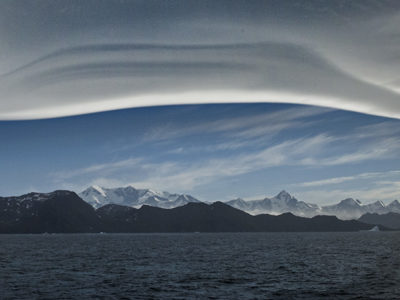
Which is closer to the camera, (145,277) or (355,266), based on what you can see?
(145,277)

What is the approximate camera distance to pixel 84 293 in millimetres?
55219

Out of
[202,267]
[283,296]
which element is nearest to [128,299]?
[283,296]

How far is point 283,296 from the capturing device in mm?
53594

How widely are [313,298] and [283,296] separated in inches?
146

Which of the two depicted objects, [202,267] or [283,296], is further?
[202,267]

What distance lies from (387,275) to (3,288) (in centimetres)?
6267

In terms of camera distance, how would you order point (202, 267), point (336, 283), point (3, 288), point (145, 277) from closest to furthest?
1. point (3, 288)
2. point (336, 283)
3. point (145, 277)
4. point (202, 267)

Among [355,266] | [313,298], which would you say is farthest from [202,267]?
[313,298]

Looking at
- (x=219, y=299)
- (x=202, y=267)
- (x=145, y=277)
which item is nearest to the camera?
(x=219, y=299)

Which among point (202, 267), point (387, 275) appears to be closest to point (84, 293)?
point (202, 267)

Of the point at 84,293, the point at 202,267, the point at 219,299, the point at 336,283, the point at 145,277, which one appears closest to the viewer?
A: the point at 219,299

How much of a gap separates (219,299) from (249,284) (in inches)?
526

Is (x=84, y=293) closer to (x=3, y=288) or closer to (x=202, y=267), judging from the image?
(x=3, y=288)

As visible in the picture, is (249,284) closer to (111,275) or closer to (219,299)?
(219,299)
